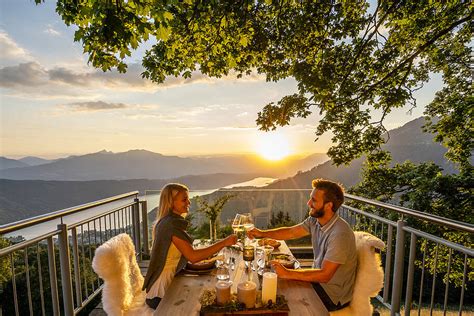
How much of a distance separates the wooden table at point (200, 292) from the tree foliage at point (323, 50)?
216cm

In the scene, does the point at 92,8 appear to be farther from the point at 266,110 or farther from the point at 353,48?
the point at 353,48

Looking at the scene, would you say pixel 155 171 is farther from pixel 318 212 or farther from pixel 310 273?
pixel 310 273

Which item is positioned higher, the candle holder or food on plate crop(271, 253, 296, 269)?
the candle holder

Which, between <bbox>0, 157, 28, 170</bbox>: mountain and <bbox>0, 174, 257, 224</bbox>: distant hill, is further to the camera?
<bbox>0, 157, 28, 170</bbox>: mountain

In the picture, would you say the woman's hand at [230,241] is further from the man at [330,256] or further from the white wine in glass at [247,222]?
the man at [330,256]

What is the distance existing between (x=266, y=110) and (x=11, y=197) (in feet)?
153

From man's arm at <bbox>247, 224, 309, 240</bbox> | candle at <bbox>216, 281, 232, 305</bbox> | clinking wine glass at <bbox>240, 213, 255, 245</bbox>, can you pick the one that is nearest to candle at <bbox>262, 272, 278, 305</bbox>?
candle at <bbox>216, 281, 232, 305</bbox>

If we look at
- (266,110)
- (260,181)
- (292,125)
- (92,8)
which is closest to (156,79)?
(92,8)

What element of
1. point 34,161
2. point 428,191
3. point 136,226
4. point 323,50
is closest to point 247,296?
point 136,226

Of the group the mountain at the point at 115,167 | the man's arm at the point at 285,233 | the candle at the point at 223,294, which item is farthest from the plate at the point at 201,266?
the mountain at the point at 115,167

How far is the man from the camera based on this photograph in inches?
70.9

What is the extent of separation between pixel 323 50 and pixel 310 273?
5160mm

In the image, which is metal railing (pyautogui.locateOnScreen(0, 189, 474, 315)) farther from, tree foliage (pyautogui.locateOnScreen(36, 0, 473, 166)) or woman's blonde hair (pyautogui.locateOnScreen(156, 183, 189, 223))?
tree foliage (pyautogui.locateOnScreen(36, 0, 473, 166))

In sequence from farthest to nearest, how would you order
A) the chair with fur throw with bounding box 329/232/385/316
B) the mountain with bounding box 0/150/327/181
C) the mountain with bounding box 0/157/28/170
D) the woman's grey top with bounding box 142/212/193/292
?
the mountain with bounding box 0/157/28/170 < the mountain with bounding box 0/150/327/181 < the woman's grey top with bounding box 142/212/193/292 < the chair with fur throw with bounding box 329/232/385/316
